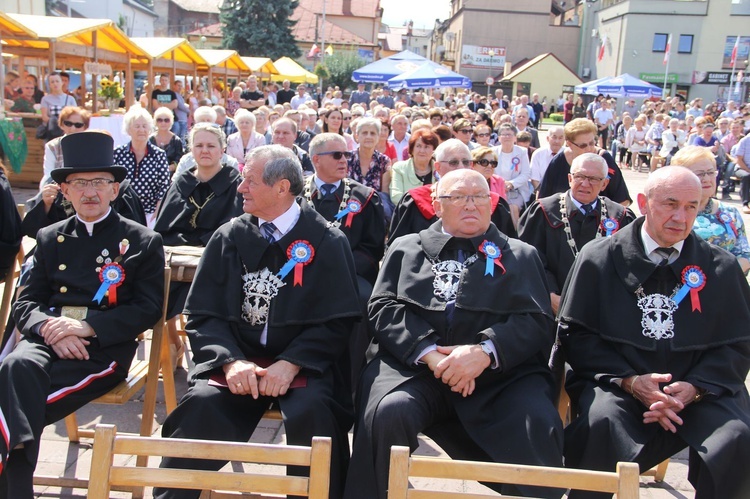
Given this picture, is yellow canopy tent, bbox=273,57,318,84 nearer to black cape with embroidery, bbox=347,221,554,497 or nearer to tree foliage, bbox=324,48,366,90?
tree foliage, bbox=324,48,366,90

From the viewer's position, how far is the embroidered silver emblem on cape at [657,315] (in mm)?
3189

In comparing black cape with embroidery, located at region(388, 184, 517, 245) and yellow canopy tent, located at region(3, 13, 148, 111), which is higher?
yellow canopy tent, located at region(3, 13, 148, 111)

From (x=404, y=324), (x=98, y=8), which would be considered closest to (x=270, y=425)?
(x=404, y=324)

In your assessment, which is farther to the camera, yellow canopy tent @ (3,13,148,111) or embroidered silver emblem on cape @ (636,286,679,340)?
yellow canopy tent @ (3,13,148,111)

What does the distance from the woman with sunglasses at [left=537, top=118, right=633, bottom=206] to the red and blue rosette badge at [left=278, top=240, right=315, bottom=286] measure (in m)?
3.45

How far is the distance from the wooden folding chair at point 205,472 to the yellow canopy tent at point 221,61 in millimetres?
20715

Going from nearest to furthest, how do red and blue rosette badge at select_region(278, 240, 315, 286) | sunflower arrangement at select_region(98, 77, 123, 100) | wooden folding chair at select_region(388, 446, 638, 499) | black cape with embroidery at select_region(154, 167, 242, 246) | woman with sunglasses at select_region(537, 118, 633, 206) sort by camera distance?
wooden folding chair at select_region(388, 446, 638, 499), red and blue rosette badge at select_region(278, 240, 315, 286), black cape with embroidery at select_region(154, 167, 242, 246), woman with sunglasses at select_region(537, 118, 633, 206), sunflower arrangement at select_region(98, 77, 123, 100)

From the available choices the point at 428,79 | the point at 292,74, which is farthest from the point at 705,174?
the point at 292,74

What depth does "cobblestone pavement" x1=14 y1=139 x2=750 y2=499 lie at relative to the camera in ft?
11.8

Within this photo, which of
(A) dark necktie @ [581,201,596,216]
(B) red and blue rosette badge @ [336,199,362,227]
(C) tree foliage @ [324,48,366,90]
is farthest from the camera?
(C) tree foliage @ [324,48,366,90]

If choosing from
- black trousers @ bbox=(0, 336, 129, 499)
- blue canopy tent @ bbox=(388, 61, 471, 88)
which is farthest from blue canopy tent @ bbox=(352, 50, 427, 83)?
black trousers @ bbox=(0, 336, 129, 499)

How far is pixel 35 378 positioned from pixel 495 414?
2.09 meters

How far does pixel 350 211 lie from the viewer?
201 inches

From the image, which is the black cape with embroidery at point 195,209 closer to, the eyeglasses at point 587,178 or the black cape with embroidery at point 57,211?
the black cape with embroidery at point 57,211
